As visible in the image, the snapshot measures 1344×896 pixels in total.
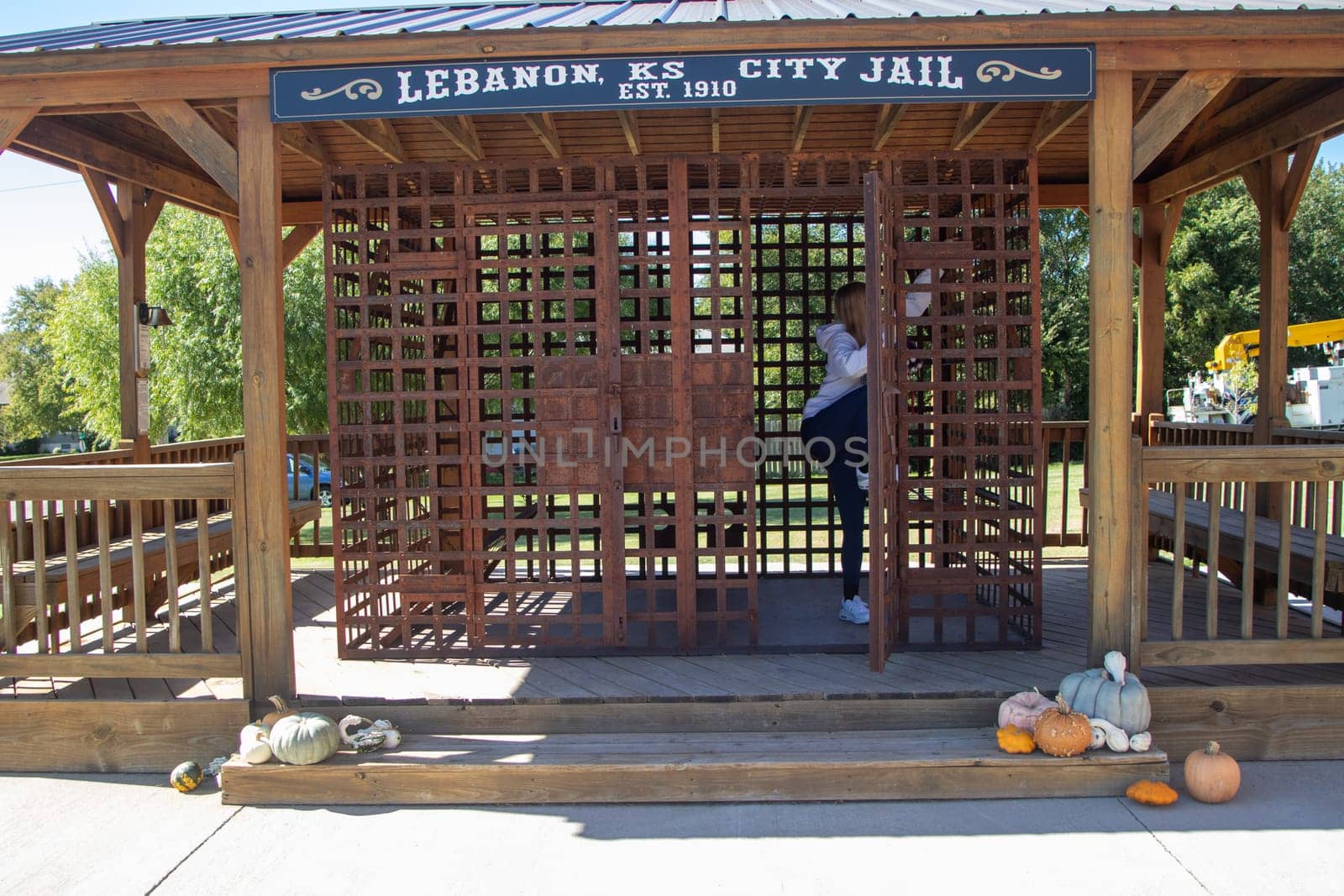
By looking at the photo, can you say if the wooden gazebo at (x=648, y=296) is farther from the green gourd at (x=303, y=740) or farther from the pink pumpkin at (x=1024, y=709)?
the green gourd at (x=303, y=740)

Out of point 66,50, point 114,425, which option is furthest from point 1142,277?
point 114,425

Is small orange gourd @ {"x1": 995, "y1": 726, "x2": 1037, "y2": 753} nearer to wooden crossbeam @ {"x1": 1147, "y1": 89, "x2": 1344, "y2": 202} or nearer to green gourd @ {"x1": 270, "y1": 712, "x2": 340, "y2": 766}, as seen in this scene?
green gourd @ {"x1": 270, "y1": 712, "x2": 340, "y2": 766}

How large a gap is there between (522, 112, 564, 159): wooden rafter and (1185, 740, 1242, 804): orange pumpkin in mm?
4141

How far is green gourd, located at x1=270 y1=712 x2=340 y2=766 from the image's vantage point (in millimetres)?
3908

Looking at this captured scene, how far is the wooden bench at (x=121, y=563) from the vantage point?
454 centimetres

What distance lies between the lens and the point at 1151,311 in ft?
24.0

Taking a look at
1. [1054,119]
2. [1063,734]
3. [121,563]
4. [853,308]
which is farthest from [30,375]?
[1063,734]

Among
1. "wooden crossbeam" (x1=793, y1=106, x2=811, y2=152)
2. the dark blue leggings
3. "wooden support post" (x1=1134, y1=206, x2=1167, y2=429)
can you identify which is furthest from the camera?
"wooden support post" (x1=1134, y1=206, x2=1167, y2=429)

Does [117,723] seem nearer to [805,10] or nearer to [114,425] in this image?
[805,10]

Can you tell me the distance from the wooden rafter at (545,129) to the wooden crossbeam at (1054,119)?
258 cm

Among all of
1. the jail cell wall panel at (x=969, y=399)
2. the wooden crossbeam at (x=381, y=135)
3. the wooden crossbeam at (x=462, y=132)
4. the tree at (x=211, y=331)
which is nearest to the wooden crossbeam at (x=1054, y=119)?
the jail cell wall panel at (x=969, y=399)

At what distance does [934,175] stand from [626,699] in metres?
3.09

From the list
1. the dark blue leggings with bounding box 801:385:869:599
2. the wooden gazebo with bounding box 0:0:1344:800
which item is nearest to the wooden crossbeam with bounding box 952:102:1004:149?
the wooden gazebo with bounding box 0:0:1344:800

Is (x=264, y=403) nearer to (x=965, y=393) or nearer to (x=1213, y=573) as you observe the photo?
(x=965, y=393)
